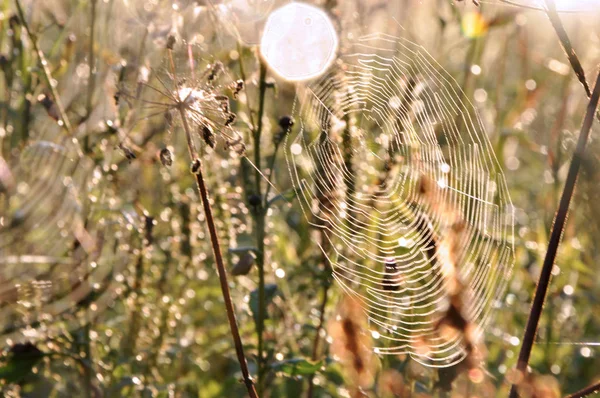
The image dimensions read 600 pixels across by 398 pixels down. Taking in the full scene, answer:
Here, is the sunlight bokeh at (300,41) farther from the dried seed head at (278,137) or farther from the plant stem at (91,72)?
the plant stem at (91,72)

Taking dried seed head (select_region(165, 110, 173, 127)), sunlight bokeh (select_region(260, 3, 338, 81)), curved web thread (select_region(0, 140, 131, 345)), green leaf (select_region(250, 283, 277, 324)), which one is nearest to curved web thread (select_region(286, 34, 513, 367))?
sunlight bokeh (select_region(260, 3, 338, 81))

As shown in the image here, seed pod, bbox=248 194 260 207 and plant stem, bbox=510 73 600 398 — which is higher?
seed pod, bbox=248 194 260 207

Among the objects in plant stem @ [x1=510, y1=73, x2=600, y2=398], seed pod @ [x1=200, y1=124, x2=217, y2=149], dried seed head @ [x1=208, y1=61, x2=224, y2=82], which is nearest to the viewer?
plant stem @ [x1=510, y1=73, x2=600, y2=398]

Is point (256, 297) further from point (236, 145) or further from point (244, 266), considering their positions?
point (236, 145)

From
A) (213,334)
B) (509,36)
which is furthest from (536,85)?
(213,334)

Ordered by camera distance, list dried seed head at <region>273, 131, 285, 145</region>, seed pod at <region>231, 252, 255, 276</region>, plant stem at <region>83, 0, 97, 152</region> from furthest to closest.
Result: plant stem at <region>83, 0, 97, 152</region>
dried seed head at <region>273, 131, 285, 145</region>
seed pod at <region>231, 252, 255, 276</region>

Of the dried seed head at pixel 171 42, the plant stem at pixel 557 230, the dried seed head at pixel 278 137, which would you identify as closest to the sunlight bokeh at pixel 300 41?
the dried seed head at pixel 278 137

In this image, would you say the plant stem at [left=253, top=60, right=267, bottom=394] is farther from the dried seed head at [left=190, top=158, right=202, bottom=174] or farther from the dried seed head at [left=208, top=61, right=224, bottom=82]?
the dried seed head at [left=190, top=158, right=202, bottom=174]
